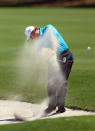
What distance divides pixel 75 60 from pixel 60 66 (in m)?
6.22

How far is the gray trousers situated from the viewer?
25.5 feet

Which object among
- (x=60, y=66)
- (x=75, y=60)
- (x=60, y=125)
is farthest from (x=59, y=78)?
(x=75, y=60)

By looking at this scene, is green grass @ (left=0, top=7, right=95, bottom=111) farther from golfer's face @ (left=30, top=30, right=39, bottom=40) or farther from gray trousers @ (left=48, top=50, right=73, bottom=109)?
golfer's face @ (left=30, top=30, right=39, bottom=40)

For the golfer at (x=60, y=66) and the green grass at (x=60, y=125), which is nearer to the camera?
the green grass at (x=60, y=125)

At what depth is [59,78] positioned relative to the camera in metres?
7.96

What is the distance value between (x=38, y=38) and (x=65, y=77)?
3.14ft

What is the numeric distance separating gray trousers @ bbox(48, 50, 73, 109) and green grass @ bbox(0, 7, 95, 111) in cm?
69

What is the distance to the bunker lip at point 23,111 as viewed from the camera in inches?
309

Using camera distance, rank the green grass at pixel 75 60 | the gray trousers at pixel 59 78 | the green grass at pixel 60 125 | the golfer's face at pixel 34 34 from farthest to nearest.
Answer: the green grass at pixel 75 60 → the gray trousers at pixel 59 78 → the golfer's face at pixel 34 34 → the green grass at pixel 60 125

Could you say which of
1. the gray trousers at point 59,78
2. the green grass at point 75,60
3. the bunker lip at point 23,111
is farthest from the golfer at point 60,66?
the green grass at point 75,60

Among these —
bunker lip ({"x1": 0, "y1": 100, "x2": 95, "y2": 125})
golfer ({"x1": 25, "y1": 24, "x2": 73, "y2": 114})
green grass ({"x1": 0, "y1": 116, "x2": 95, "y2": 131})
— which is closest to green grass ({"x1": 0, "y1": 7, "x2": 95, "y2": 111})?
bunker lip ({"x1": 0, "y1": 100, "x2": 95, "y2": 125})

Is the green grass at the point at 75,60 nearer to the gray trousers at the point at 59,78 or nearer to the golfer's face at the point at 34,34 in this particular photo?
the gray trousers at the point at 59,78

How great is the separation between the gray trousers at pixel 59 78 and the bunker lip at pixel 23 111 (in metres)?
0.30

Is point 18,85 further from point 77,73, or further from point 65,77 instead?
point 65,77
